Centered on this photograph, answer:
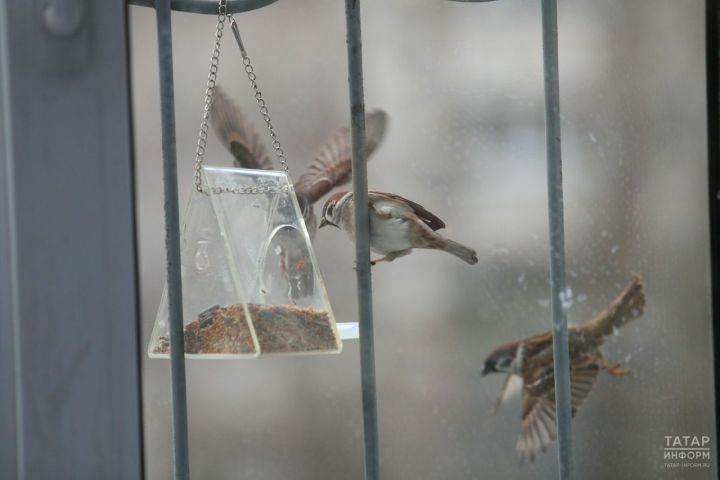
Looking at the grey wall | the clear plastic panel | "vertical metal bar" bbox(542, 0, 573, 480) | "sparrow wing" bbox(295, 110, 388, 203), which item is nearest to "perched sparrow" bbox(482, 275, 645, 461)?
"sparrow wing" bbox(295, 110, 388, 203)

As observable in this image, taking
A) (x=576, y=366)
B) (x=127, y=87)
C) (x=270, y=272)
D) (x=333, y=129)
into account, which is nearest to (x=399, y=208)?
(x=270, y=272)

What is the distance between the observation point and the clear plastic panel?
57cm

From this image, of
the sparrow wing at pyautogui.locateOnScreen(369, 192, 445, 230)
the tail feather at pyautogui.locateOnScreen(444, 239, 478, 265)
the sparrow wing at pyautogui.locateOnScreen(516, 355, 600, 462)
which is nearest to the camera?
the sparrow wing at pyautogui.locateOnScreen(369, 192, 445, 230)

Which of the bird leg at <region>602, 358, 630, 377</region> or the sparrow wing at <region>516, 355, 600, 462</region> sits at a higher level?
the bird leg at <region>602, 358, 630, 377</region>

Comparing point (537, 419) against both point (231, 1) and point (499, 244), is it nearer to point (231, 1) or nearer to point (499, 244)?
point (499, 244)

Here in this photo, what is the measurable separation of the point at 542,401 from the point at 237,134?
0.91 metres

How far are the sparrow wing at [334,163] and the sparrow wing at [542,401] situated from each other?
0.63 meters

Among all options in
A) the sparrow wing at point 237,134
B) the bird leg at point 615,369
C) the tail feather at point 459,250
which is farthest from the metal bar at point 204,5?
the bird leg at point 615,369

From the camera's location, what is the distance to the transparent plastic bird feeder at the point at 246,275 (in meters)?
0.57

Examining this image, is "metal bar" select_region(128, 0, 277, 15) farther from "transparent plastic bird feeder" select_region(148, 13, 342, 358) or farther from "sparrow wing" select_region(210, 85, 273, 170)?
"sparrow wing" select_region(210, 85, 273, 170)

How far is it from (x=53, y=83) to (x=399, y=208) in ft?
2.33

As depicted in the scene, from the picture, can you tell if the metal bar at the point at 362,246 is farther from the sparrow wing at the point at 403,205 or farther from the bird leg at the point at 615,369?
the bird leg at the point at 615,369

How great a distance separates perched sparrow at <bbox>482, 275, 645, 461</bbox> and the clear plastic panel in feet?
4.68

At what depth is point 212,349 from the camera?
56 centimetres
